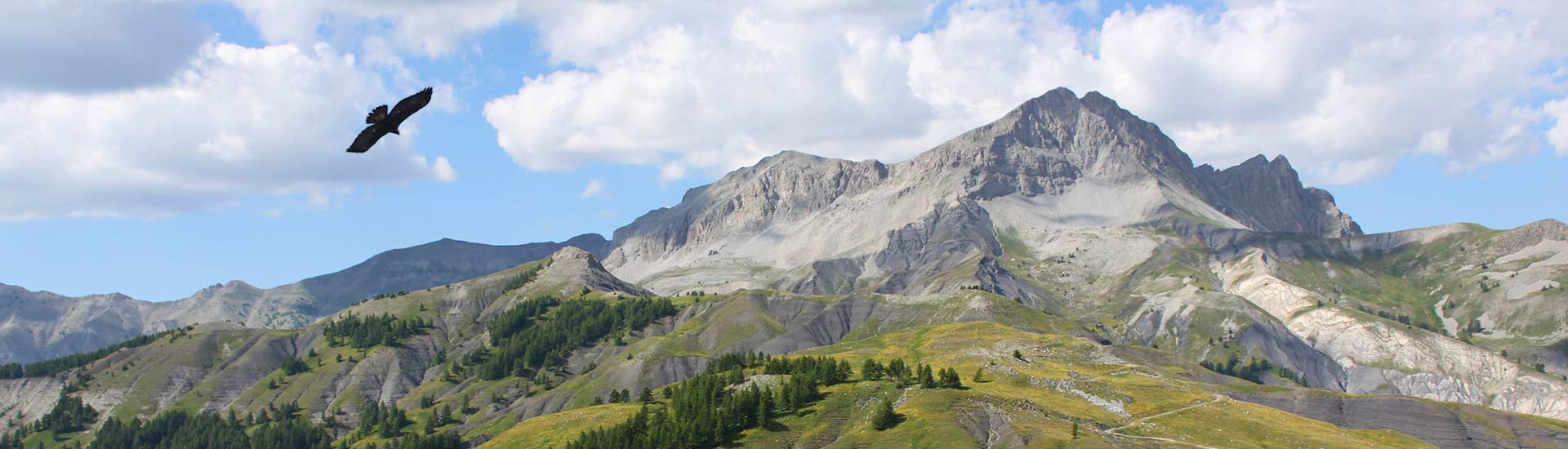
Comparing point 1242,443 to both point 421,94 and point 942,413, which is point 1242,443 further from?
point 421,94

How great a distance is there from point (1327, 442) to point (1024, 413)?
5029 centimetres

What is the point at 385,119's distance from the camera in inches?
2029

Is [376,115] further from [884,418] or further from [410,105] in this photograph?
[884,418]

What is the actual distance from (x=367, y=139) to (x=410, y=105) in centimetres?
221

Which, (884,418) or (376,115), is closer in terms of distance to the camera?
(376,115)

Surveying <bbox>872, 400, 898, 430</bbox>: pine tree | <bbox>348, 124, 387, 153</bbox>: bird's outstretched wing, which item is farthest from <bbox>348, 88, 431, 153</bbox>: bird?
<bbox>872, 400, 898, 430</bbox>: pine tree

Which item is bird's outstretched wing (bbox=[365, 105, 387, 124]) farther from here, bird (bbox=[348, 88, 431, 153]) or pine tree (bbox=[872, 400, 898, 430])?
pine tree (bbox=[872, 400, 898, 430])

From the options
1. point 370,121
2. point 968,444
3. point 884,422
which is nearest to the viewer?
point 370,121

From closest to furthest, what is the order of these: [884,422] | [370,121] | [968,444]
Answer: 1. [370,121]
2. [968,444]
3. [884,422]

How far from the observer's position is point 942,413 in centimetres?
19325

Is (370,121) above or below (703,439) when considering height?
above

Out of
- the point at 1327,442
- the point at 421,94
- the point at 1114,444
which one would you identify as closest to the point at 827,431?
the point at 1114,444

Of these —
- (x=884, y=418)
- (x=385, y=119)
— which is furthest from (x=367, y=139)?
(x=884, y=418)

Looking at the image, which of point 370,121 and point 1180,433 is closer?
point 370,121
